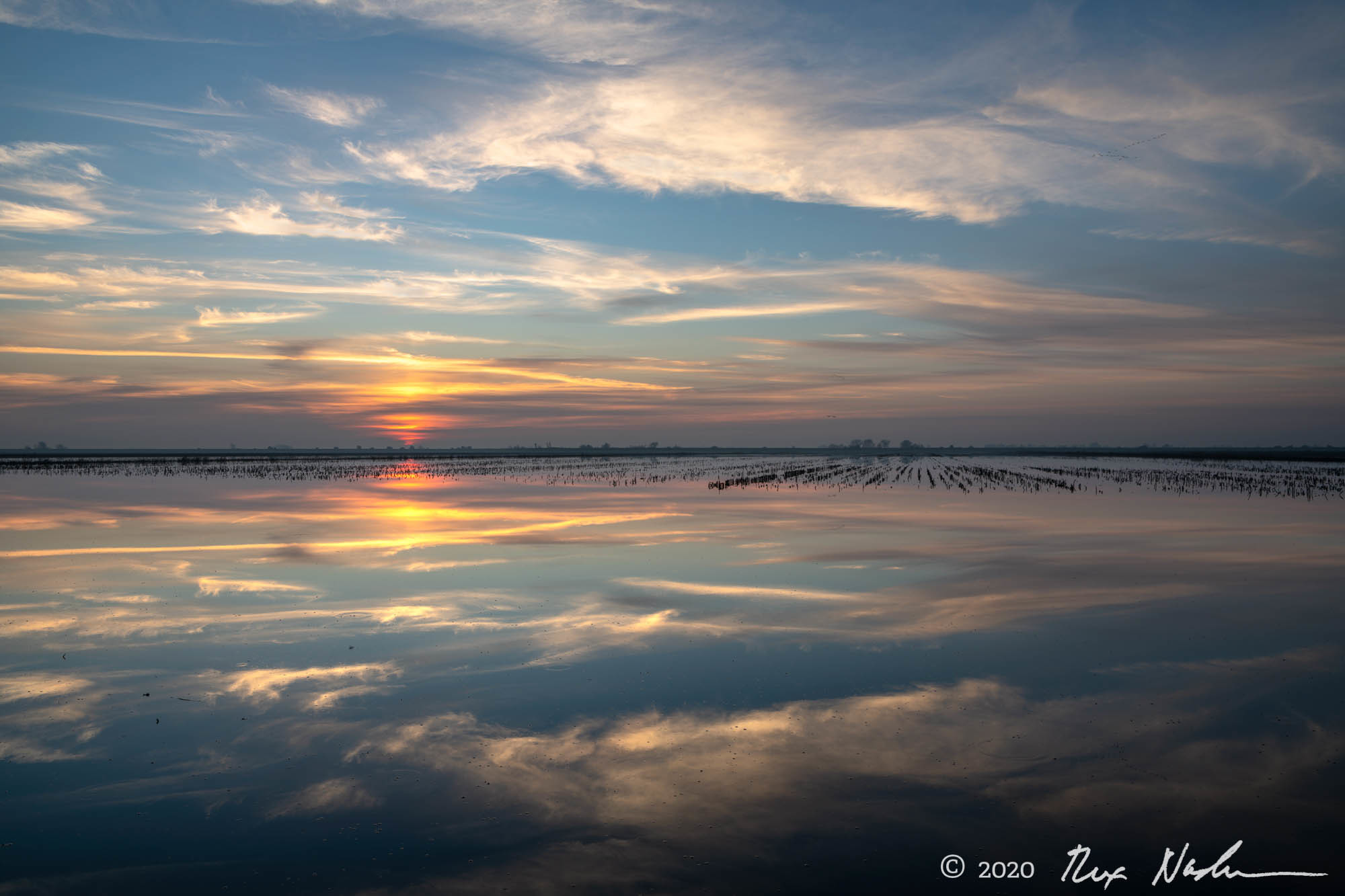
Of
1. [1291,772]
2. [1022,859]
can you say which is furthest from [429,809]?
[1291,772]

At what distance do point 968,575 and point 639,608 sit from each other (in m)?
7.42
